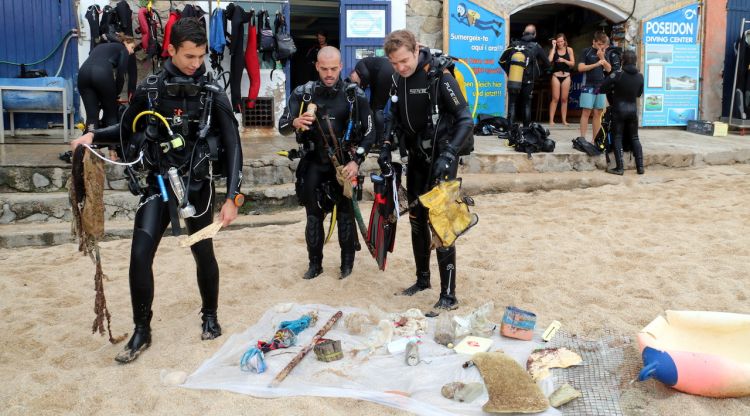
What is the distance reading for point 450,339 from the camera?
144 inches

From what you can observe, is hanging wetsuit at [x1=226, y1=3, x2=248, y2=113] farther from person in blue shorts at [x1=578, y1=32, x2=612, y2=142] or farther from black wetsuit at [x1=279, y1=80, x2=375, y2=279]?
person in blue shorts at [x1=578, y1=32, x2=612, y2=142]

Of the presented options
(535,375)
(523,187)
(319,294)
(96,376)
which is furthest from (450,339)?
(523,187)

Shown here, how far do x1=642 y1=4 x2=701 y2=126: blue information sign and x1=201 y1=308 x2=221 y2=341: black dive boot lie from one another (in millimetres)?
10578

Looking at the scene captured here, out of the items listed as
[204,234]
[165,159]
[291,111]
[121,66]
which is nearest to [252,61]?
[121,66]

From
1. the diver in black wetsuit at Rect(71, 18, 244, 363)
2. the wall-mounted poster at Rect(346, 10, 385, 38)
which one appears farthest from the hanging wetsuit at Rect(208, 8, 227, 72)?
the diver in black wetsuit at Rect(71, 18, 244, 363)

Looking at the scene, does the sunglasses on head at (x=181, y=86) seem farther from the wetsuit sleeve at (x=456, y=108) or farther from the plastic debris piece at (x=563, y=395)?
the plastic debris piece at (x=563, y=395)

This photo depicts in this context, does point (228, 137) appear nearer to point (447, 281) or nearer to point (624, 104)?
point (447, 281)

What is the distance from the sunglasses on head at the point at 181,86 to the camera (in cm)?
339

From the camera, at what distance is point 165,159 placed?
346 centimetres

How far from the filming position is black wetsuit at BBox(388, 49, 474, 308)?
13.3ft

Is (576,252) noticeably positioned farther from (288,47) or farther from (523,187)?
(288,47)

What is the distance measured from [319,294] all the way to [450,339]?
1.30 m

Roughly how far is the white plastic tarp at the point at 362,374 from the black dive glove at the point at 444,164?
96cm

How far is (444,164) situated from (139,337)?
2.03 metres
